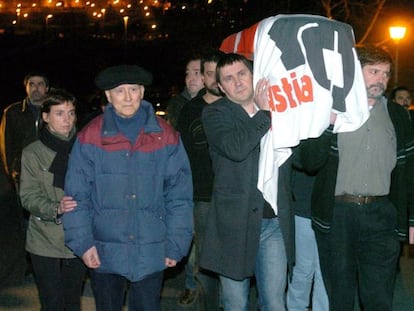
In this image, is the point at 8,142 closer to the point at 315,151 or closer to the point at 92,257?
the point at 92,257

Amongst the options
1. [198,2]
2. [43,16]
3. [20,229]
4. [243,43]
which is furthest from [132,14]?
[243,43]

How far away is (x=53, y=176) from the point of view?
202 inches

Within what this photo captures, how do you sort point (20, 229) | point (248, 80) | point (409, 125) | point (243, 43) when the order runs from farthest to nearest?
point (20, 229)
point (243, 43)
point (409, 125)
point (248, 80)

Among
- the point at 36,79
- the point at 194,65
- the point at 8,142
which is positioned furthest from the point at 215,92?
the point at 8,142

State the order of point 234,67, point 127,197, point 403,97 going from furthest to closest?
1. point 403,97
2. point 234,67
3. point 127,197

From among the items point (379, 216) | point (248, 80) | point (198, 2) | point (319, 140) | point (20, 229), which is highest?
point (198, 2)

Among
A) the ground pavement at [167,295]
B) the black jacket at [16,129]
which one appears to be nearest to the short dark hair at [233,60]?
the ground pavement at [167,295]

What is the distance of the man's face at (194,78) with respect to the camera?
21.7ft

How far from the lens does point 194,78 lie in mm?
6629

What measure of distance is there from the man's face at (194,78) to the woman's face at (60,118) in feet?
5.30

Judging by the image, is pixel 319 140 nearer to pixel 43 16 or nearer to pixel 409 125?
pixel 409 125

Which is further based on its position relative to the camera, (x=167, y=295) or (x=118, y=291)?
(x=167, y=295)

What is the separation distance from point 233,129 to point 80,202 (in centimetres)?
105

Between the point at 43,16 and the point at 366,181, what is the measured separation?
4372cm
